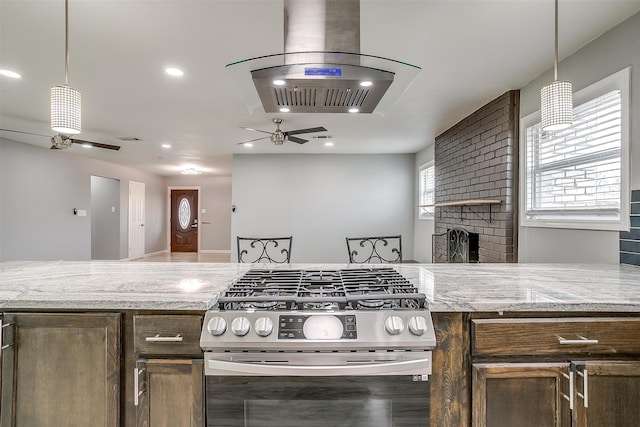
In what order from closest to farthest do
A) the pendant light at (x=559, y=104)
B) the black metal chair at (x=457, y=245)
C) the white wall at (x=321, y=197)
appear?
the pendant light at (x=559, y=104)
the black metal chair at (x=457, y=245)
the white wall at (x=321, y=197)

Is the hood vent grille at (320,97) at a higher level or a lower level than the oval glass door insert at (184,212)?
higher

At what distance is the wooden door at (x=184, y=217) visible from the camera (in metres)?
10.6

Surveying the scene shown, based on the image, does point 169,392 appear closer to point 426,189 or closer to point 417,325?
point 417,325

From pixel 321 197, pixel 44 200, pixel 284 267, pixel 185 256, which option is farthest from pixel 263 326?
pixel 185 256

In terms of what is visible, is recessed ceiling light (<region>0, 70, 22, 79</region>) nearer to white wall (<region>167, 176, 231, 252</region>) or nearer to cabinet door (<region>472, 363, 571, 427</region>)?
cabinet door (<region>472, 363, 571, 427</region>)

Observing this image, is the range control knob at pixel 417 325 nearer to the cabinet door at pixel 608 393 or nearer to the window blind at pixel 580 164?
the cabinet door at pixel 608 393

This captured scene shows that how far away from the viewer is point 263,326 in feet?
3.51

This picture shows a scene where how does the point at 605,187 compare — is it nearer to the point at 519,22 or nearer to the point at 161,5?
the point at 519,22

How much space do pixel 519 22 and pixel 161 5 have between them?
212cm

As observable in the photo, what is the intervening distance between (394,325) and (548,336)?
0.55 m

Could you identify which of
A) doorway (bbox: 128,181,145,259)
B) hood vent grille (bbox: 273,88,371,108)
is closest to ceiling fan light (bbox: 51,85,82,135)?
hood vent grille (bbox: 273,88,371,108)

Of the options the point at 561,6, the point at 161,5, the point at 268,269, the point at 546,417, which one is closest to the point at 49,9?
the point at 161,5

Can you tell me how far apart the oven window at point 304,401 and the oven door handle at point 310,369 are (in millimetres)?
30

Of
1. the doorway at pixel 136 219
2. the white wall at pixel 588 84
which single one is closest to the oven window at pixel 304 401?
the white wall at pixel 588 84
